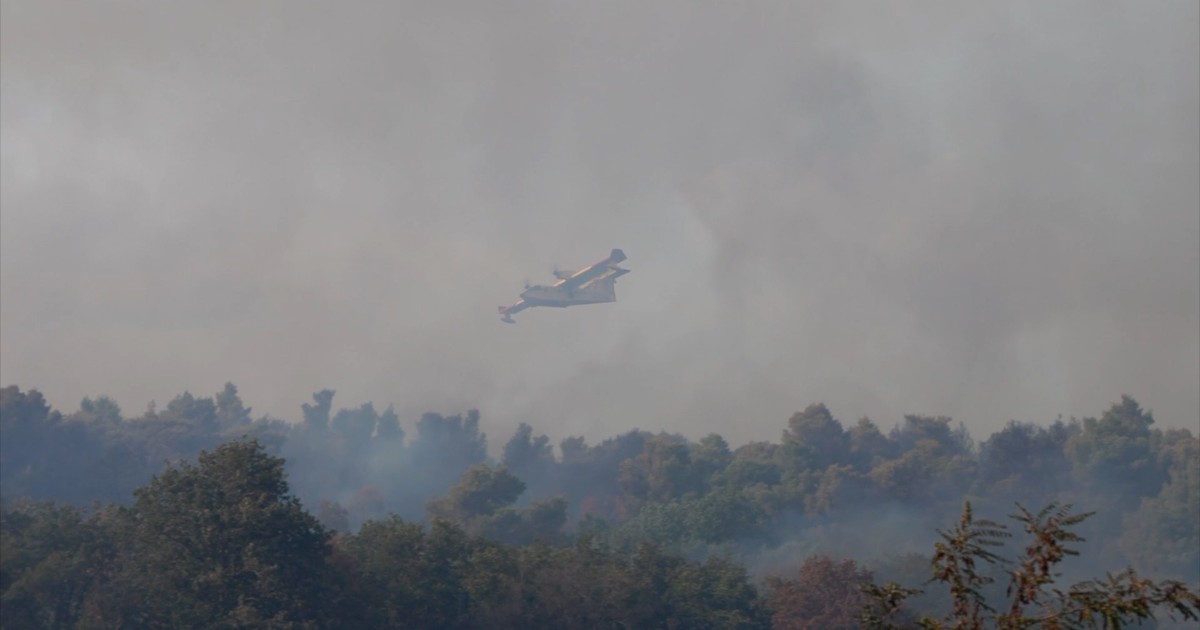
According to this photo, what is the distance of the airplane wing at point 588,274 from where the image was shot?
4513 inches

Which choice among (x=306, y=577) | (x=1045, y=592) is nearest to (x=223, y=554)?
(x=306, y=577)

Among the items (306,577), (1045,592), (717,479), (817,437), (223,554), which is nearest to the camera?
(1045,592)

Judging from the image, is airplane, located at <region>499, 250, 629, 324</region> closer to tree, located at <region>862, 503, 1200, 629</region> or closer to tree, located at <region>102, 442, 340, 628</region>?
tree, located at <region>102, 442, 340, 628</region>

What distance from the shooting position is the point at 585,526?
114 m

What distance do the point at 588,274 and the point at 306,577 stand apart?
68.7 m

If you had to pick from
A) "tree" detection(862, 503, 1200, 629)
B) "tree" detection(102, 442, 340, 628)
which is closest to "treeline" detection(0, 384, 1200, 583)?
"tree" detection(102, 442, 340, 628)

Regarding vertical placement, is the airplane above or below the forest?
above

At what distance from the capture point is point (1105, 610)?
14305 millimetres

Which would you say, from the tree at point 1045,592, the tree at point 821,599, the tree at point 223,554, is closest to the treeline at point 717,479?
the tree at point 821,599

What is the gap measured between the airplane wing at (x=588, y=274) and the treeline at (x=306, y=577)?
4848 cm

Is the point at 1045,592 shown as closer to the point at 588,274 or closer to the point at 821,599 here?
the point at 821,599

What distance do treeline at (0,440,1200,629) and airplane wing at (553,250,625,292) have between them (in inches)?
1909

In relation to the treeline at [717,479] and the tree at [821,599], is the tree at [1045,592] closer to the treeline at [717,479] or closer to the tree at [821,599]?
the tree at [821,599]

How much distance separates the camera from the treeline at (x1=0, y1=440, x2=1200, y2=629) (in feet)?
171
